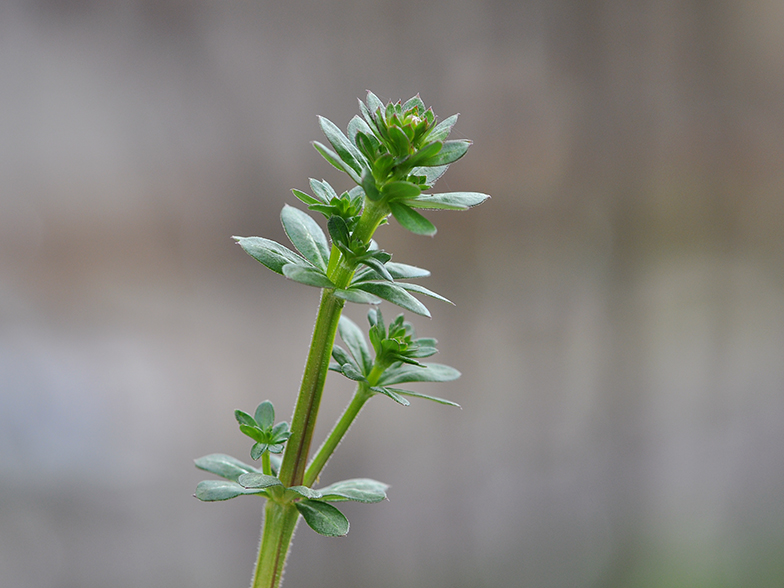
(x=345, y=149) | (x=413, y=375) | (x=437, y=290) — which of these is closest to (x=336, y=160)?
(x=345, y=149)

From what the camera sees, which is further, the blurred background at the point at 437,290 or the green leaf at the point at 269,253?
the blurred background at the point at 437,290

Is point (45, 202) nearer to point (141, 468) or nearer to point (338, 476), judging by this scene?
point (141, 468)

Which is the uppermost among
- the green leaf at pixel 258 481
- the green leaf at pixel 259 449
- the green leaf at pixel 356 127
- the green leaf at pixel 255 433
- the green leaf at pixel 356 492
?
the green leaf at pixel 356 127

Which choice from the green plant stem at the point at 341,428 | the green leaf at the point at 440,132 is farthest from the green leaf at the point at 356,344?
the green leaf at the point at 440,132

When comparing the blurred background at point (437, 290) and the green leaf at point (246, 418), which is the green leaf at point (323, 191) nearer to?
the green leaf at point (246, 418)

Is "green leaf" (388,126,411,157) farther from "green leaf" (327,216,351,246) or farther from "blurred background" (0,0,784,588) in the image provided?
"blurred background" (0,0,784,588)

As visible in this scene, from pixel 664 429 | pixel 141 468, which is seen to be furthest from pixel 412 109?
pixel 664 429

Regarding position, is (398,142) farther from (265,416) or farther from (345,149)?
(265,416)
